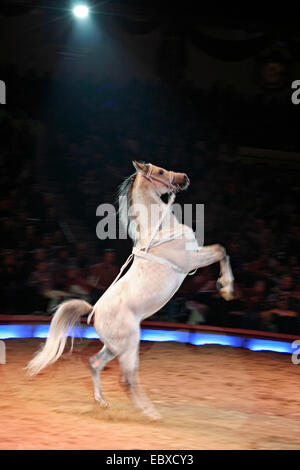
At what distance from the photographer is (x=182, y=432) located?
14.4 feet

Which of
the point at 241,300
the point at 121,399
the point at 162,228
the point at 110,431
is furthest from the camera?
the point at 241,300

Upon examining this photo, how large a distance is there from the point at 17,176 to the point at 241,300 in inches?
178

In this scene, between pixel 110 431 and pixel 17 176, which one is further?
pixel 17 176

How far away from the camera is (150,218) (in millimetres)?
4980

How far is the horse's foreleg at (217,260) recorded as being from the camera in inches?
193

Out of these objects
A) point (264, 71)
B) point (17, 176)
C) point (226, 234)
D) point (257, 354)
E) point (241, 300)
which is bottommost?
point (257, 354)

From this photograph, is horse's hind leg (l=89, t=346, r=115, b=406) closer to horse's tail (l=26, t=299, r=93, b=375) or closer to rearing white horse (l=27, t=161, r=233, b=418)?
rearing white horse (l=27, t=161, r=233, b=418)

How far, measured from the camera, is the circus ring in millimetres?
4223

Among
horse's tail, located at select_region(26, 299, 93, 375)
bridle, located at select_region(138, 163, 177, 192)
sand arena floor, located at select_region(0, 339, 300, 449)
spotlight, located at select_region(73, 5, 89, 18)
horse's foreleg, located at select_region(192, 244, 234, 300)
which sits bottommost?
sand arena floor, located at select_region(0, 339, 300, 449)

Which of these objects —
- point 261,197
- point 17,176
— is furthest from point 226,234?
point 17,176

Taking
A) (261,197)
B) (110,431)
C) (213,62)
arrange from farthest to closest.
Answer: (213,62), (261,197), (110,431)

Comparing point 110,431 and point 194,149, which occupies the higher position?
point 194,149

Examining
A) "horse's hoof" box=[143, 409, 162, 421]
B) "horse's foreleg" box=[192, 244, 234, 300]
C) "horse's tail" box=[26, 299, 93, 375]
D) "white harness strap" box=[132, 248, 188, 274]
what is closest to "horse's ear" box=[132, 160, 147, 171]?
"white harness strap" box=[132, 248, 188, 274]

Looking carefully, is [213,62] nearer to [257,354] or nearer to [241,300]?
[241,300]
